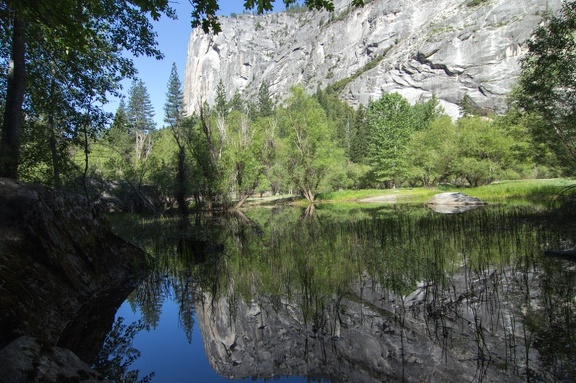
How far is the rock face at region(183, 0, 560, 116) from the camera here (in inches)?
2968

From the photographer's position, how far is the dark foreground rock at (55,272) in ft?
12.0

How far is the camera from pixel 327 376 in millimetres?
3293

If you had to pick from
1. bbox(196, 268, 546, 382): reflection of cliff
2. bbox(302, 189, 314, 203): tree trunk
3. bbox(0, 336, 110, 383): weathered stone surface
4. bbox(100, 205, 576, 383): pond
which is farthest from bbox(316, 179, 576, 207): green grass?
bbox(0, 336, 110, 383): weathered stone surface

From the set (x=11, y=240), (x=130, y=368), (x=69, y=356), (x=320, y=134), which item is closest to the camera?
(x=69, y=356)

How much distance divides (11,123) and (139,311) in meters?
6.41

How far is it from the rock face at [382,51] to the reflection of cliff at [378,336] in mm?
46370

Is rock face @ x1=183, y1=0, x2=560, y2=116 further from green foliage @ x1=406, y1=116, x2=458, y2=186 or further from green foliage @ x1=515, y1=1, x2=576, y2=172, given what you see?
green foliage @ x1=515, y1=1, x2=576, y2=172

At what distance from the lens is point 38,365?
2.26 m

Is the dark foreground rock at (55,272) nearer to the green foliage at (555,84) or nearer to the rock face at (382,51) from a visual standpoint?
the green foliage at (555,84)

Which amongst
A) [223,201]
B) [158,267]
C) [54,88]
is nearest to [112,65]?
[54,88]

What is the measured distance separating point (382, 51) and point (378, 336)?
11380 cm

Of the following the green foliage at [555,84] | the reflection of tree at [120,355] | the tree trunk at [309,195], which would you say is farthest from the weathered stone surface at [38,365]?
the tree trunk at [309,195]

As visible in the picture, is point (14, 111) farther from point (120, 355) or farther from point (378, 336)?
point (378, 336)

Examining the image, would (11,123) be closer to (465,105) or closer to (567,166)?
(567,166)
